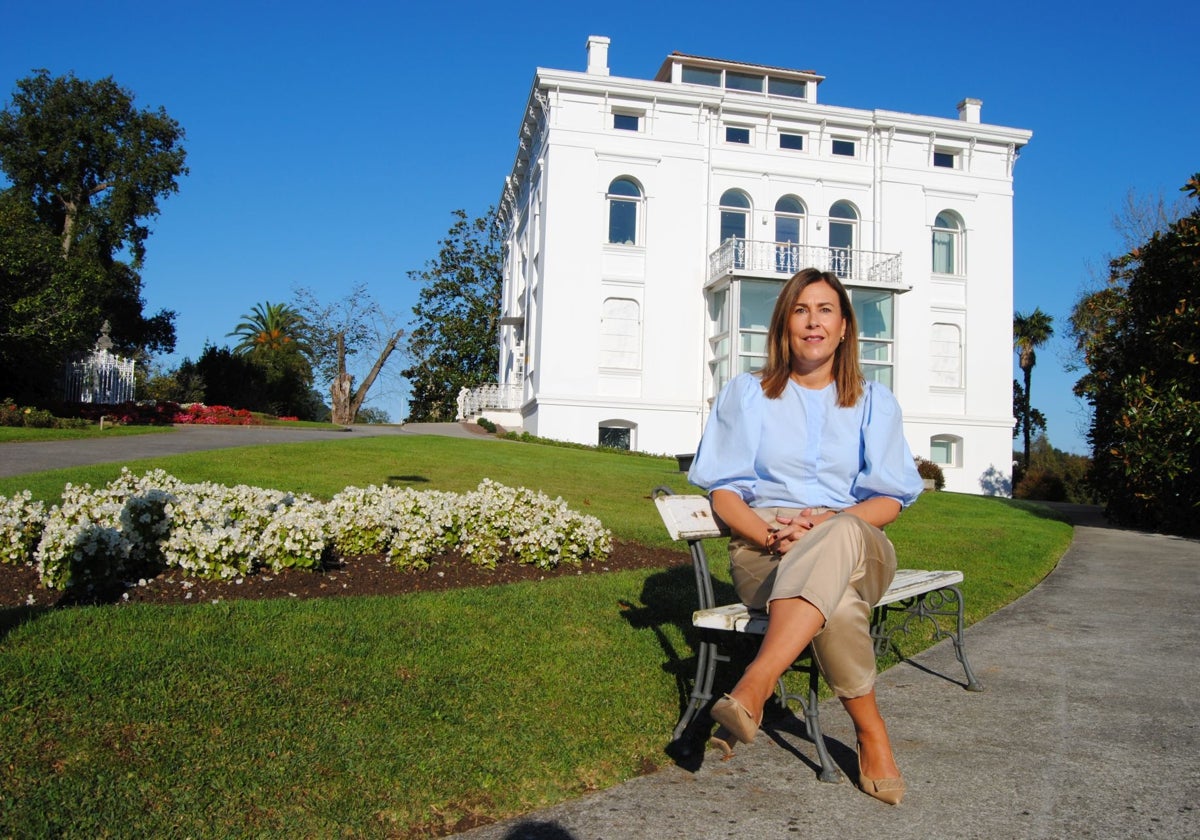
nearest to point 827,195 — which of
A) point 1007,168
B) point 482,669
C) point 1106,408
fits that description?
point 1007,168

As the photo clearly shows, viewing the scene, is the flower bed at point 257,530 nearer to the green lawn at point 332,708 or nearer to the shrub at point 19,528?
the shrub at point 19,528

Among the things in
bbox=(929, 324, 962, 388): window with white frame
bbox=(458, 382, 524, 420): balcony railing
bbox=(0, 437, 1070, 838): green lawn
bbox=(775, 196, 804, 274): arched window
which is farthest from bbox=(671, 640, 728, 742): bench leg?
bbox=(458, 382, 524, 420): balcony railing

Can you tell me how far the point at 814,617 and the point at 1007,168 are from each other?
32.1 metres

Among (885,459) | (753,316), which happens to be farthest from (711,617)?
(753,316)

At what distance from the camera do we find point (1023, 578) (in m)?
8.97

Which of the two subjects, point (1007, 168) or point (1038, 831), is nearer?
point (1038, 831)

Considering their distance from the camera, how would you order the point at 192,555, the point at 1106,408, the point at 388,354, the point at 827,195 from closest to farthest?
the point at 192,555, the point at 1106,408, the point at 827,195, the point at 388,354

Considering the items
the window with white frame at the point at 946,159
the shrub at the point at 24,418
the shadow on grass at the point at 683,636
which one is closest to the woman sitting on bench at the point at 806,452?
the shadow on grass at the point at 683,636

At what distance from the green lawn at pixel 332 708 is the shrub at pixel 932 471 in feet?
72.9

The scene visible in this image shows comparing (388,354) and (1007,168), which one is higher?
(1007,168)

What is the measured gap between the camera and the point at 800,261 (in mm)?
29375

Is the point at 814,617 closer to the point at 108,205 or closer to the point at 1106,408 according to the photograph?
the point at 1106,408

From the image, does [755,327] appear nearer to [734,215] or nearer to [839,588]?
[734,215]

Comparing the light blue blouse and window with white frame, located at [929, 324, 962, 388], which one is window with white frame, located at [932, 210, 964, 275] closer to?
window with white frame, located at [929, 324, 962, 388]
